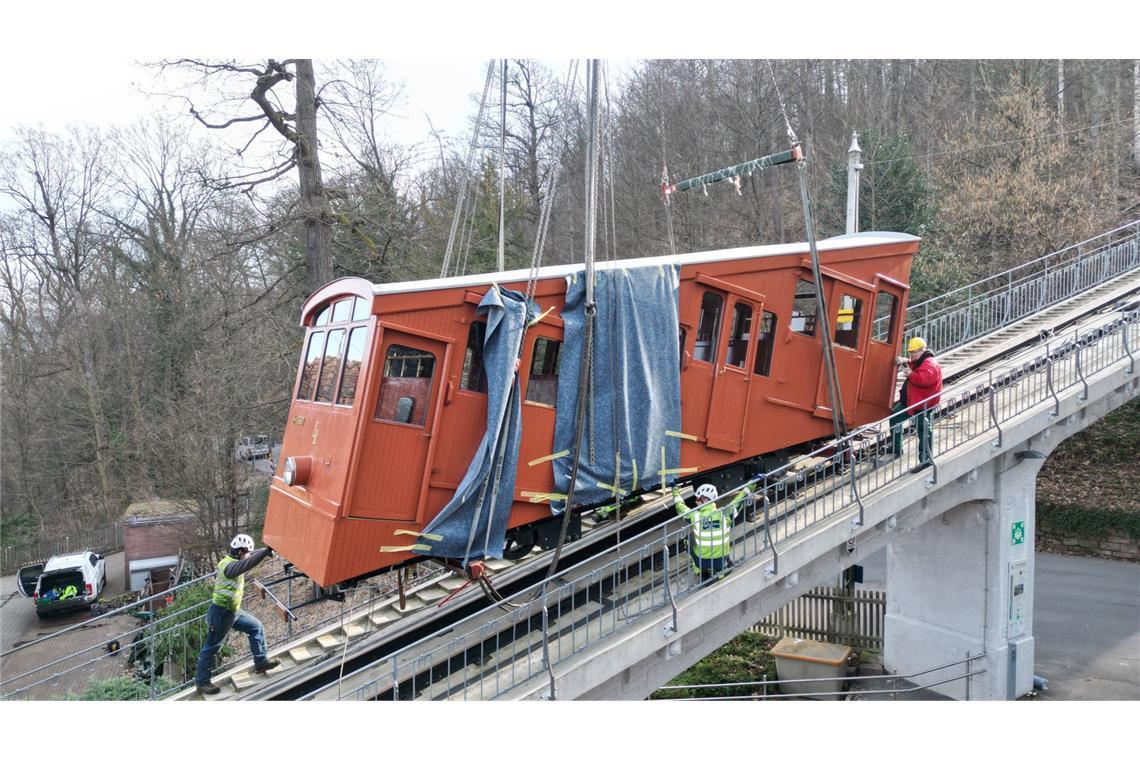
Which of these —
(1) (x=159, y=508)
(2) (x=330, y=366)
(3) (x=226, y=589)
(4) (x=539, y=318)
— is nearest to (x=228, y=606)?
(3) (x=226, y=589)

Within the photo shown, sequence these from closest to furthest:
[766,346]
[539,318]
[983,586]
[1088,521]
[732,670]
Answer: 1. [539,318]
2. [766,346]
3. [983,586]
4. [732,670]
5. [1088,521]

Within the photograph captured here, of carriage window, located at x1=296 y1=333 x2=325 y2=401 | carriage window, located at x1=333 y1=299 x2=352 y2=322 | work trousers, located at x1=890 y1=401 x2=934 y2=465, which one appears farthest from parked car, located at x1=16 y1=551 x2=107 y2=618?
work trousers, located at x1=890 y1=401 x2=934 y2=465

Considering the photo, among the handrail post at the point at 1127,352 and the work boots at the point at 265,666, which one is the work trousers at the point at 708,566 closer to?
the work boots at the point at 265,666

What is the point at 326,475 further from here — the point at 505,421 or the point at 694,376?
the point at 694,376

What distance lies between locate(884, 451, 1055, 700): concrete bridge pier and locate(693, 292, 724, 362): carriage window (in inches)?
167

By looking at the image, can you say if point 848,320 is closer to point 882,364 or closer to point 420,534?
point 882,364

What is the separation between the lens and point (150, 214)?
18.8m

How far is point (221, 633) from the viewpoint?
24.7 feet

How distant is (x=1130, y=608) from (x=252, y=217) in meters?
18.1

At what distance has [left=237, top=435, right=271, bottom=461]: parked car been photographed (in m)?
16.1

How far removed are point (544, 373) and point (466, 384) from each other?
0.84m

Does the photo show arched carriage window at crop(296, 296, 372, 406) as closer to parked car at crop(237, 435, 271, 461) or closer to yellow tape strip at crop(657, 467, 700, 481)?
yellow tape strip at crop(657, 467, 700, 481)

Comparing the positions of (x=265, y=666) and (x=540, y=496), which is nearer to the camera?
(x=540, y=496)

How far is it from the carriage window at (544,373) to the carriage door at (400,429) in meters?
0.97
